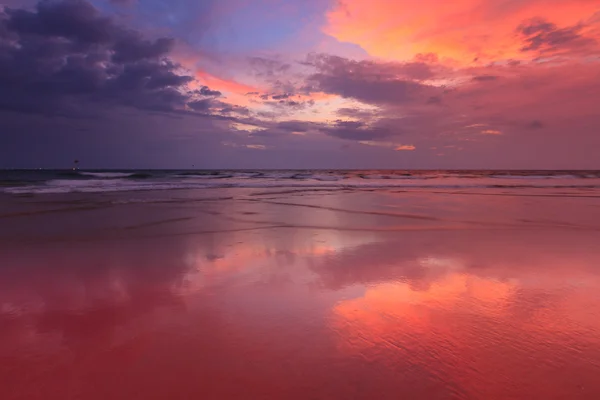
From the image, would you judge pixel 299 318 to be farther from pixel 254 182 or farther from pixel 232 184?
pixel 254 182

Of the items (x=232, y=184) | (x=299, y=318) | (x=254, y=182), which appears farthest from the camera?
(x=254, y=182)

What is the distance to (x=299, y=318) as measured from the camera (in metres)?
3.43

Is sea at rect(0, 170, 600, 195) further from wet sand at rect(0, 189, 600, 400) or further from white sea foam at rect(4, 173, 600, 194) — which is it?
wet sand at rect(0, 189, 600, 400)

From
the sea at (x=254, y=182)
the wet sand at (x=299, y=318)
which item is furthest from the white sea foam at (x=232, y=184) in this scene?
the wet sand at (x=299, y=318)

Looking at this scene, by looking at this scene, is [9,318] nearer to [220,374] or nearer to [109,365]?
[109,365]

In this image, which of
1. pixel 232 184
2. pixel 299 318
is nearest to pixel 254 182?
pixel 232 184

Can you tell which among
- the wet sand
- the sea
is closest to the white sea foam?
the sea

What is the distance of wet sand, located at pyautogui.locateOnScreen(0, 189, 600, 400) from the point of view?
2430mm

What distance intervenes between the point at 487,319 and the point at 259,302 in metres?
2.30

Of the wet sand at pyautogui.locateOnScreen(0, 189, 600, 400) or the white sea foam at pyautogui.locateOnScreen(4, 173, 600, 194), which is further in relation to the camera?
the white sea foam at pyautogui.locateOnScreen(4, 173, 600, 194)

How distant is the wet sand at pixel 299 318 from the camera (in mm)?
2430

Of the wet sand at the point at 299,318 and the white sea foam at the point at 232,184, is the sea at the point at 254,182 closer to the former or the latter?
the white sea foam at the point at 232,184

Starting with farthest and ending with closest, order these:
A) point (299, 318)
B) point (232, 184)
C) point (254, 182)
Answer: point (254, 182) → point (232, 184) → point (299, 318)

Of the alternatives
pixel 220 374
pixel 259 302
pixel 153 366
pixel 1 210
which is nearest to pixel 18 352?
pixel 153 366
